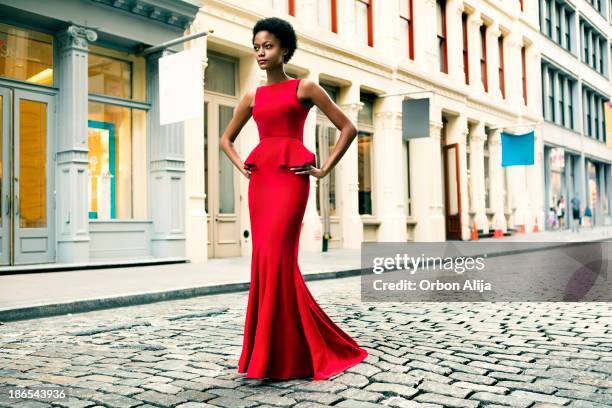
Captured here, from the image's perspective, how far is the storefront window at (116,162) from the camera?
12250mm

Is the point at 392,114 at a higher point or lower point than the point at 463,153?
higher

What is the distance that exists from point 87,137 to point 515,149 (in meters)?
18.7

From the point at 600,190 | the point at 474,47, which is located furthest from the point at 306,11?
the point at 600,190

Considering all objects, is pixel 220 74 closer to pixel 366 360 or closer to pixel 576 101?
pixel 366 360

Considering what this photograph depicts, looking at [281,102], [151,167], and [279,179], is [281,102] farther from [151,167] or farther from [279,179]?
[151,167]

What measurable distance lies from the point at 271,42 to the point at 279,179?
0.81m

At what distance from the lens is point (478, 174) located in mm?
25781

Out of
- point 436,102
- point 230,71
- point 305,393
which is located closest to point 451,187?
point 436,102

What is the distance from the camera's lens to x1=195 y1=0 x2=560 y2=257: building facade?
1510cm

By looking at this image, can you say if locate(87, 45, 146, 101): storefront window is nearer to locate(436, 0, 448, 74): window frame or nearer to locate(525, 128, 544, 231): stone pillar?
locate(436, 0, 448, 74): window frame

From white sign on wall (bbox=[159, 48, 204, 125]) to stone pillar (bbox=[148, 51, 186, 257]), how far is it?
79 cm

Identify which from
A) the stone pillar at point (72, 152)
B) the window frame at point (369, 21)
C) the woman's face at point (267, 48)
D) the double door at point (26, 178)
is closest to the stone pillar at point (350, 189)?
the window frame at point (369, 21)

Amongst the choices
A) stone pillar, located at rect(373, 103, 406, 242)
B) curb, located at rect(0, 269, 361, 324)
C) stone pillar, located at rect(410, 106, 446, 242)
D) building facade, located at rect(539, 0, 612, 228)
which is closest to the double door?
curb, located at rect(0, 269, 361, 324)

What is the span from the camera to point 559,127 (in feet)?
112
